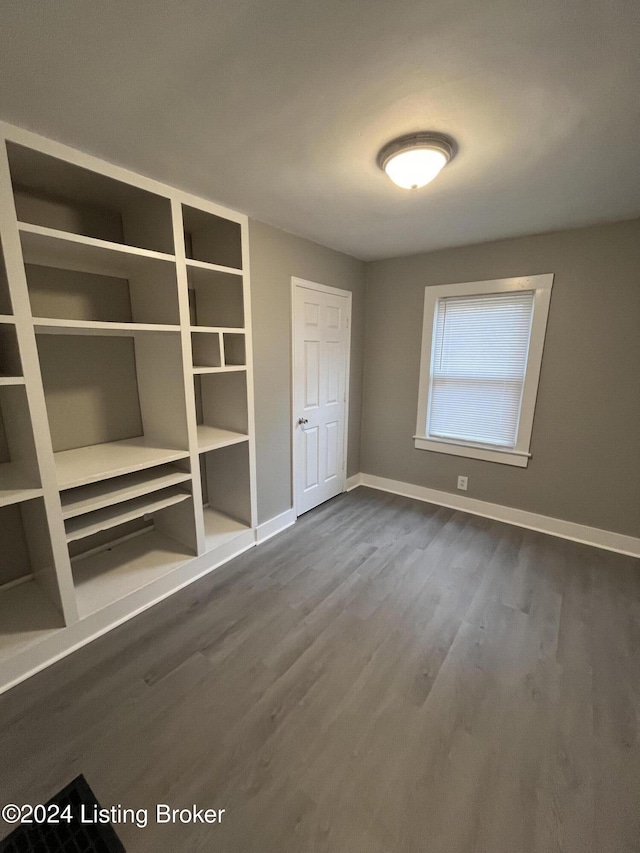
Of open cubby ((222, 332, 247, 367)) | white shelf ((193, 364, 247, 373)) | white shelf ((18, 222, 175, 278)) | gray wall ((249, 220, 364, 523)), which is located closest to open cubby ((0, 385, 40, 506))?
white shelf ((18, 222, 175, 278))

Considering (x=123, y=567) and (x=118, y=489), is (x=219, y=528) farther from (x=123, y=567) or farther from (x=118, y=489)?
(x=118, y=489)

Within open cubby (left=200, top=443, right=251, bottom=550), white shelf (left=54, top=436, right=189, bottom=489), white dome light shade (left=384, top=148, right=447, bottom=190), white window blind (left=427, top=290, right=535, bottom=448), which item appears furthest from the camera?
white window blind (left=427, top=290, right=535, bottom=448)

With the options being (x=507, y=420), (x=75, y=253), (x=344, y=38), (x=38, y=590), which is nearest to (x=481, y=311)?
(x=507, y=420)

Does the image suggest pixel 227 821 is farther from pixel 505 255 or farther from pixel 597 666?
pixel 505 255

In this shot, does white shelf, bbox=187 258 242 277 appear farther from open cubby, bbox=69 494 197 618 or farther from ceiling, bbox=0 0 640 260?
open cubby, bbox=69 494 197 618

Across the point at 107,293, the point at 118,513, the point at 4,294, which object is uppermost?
the point at 107,293

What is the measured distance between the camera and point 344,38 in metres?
1.03

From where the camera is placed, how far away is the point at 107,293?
89.4 inches

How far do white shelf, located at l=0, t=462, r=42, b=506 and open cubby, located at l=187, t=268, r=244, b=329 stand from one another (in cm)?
153

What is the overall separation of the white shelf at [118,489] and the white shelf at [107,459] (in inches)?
4.5

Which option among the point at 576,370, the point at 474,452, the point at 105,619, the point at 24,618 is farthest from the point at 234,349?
the point at 576,370

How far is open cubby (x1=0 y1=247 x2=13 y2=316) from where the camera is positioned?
1.47 metres

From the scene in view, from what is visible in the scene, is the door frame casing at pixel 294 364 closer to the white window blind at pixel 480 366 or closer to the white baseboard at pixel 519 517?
the white baseboard at pixel 519 517

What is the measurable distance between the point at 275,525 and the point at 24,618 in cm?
168
